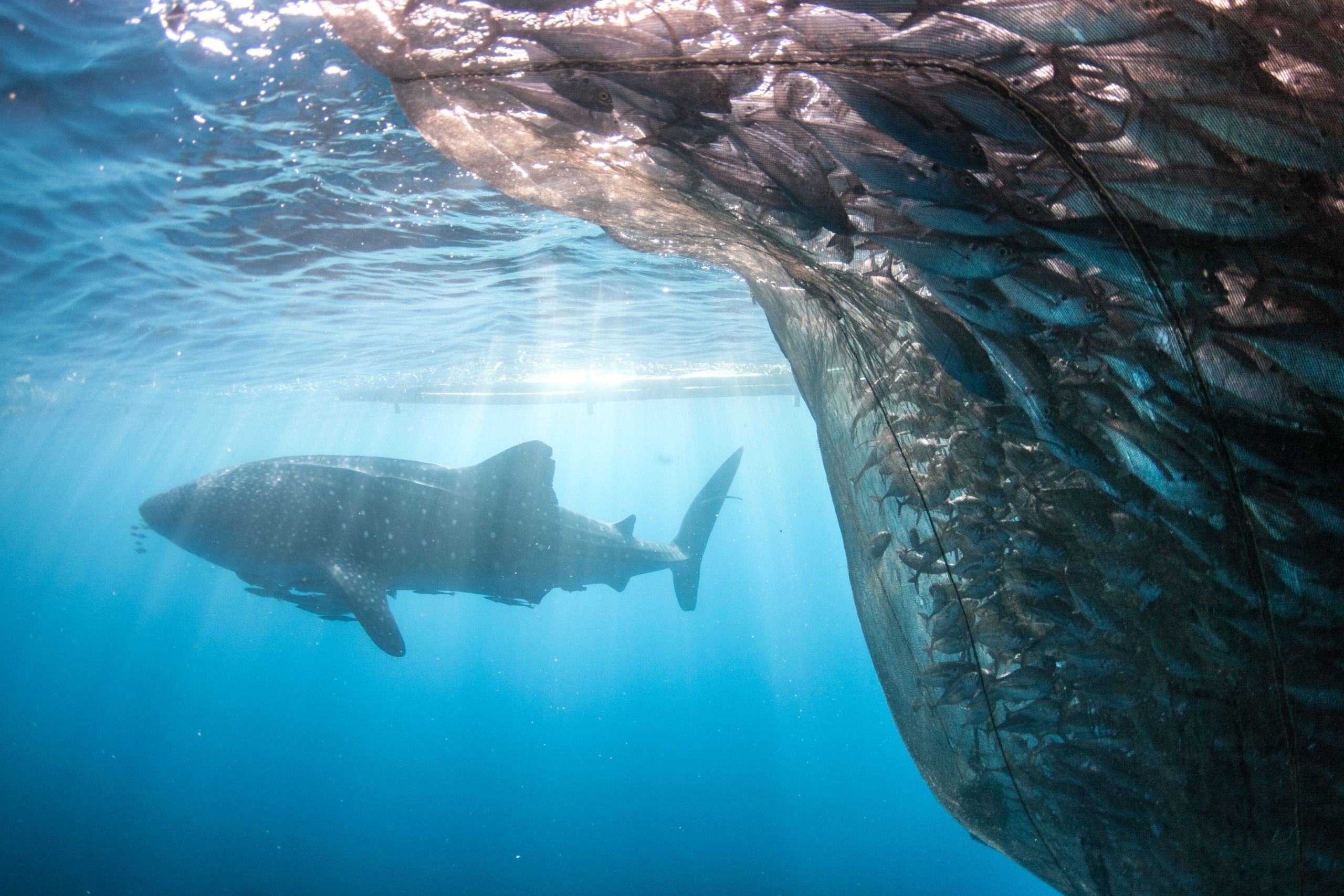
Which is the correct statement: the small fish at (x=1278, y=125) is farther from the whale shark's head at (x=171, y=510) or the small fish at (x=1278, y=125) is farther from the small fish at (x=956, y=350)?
the whale shark's head at (x=171, y=510)

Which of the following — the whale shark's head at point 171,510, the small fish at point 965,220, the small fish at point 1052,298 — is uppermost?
the small fish at point 965,220

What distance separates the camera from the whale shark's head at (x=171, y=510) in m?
10.3

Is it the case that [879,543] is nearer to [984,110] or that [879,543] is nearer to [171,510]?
[984,110]

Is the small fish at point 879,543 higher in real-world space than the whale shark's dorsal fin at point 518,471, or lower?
higher

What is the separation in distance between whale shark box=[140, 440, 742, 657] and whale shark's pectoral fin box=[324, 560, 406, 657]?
0.06ft

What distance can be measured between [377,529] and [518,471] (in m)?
2.58

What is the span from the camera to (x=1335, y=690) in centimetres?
241

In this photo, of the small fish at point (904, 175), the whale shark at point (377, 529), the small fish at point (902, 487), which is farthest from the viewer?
the whale shark at point (377, 529)

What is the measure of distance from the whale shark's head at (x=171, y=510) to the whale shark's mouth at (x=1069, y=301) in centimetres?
1022

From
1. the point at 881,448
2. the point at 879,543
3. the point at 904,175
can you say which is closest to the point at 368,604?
the point at 879,543

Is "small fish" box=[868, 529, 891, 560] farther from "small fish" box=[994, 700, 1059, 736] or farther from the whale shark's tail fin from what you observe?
the whale shark's tail fin

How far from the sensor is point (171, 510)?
10453mm

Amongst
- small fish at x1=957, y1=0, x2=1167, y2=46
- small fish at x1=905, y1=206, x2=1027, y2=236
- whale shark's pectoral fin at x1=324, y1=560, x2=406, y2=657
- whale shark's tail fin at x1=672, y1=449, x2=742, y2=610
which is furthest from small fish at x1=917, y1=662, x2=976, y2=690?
whale shark's tail fin at x1=672, y1=449, x2=742, y2=610

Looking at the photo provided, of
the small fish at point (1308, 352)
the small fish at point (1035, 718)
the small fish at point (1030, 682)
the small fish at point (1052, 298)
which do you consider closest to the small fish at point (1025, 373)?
the small fish at point (1052, 298)
